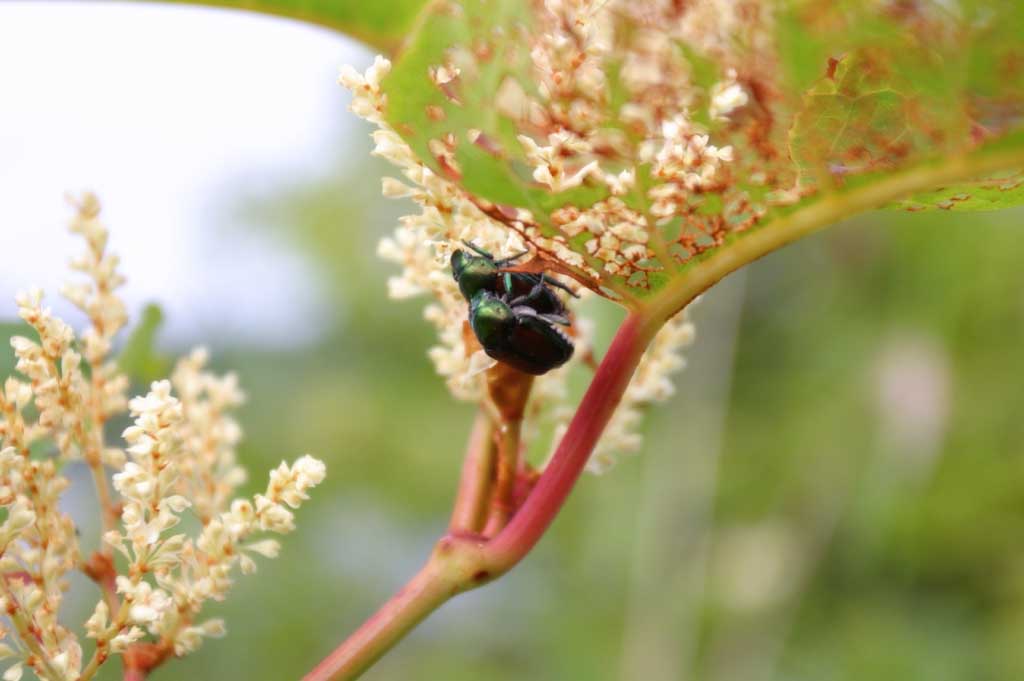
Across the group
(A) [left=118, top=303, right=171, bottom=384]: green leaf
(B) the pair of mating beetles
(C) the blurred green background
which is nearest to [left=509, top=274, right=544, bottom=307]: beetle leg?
(B) the pair of mating beetles

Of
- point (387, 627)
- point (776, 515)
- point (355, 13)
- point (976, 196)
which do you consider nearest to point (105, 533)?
point (387, 627)

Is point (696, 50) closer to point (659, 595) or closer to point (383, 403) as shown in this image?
point (659, 595)

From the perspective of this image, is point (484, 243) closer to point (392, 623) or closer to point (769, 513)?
point (392, 623)

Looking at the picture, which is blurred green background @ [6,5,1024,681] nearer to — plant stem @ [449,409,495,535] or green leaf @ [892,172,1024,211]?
plant stem @ [449,409,495,535]

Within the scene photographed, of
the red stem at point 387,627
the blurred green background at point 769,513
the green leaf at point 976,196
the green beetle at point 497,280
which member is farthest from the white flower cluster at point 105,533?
the blurred green background at point 769,513

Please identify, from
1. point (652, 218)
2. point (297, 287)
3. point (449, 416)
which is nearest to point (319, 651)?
point (449, 416)
